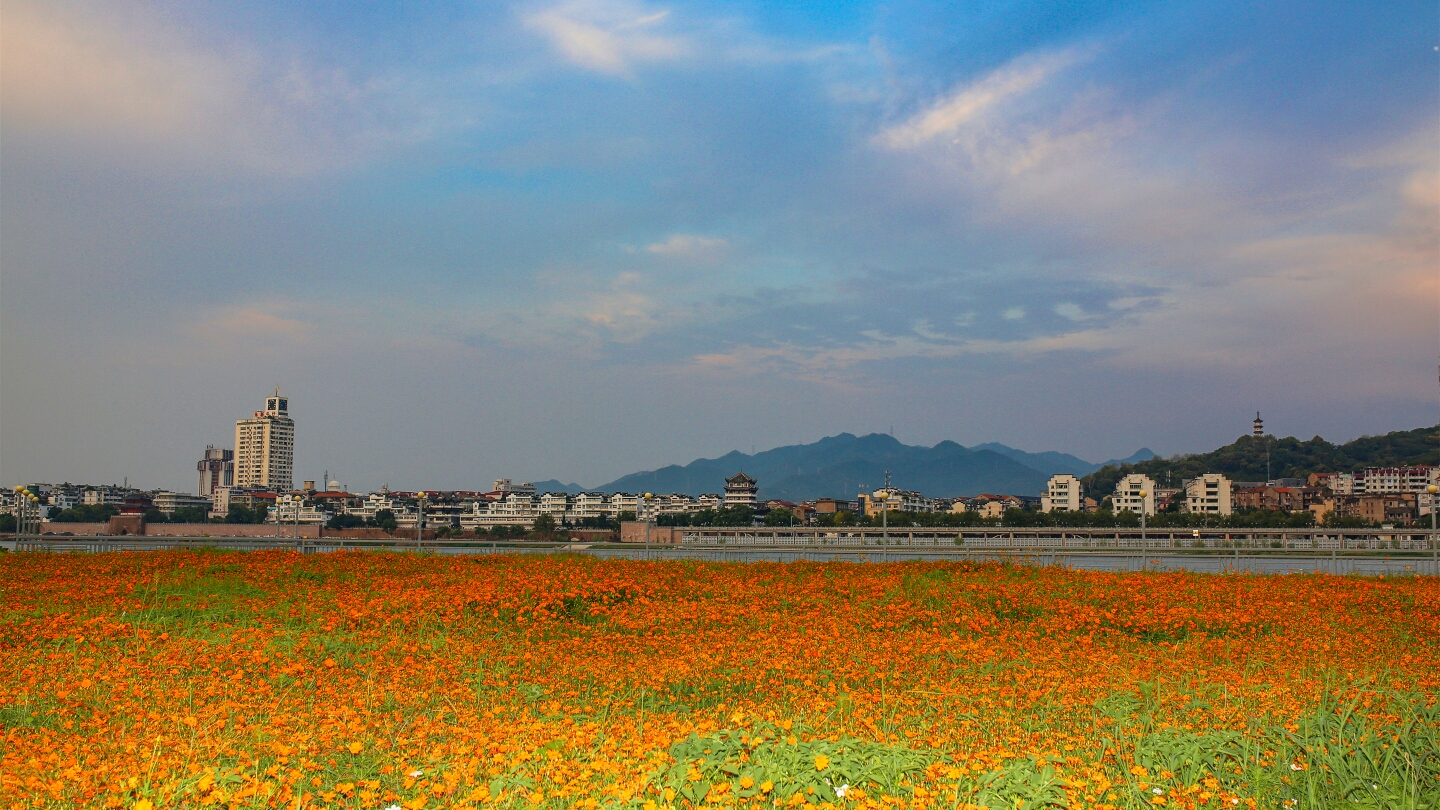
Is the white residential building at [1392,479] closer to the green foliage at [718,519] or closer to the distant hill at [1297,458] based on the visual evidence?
the distant hill at [1297,458]

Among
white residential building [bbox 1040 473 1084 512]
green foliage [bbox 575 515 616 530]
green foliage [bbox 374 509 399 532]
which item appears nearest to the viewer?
green foliage [bbox 374 509 399 532]

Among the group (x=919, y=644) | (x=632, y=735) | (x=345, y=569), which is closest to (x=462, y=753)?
(x=632, y=735)

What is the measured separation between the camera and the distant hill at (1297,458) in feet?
468

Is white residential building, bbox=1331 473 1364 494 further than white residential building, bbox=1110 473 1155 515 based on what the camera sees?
No

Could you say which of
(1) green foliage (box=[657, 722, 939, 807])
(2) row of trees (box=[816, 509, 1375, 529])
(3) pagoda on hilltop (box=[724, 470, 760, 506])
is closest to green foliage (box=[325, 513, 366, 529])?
(3) pagoda on hilltop (box=[724, 470, 760, 506])

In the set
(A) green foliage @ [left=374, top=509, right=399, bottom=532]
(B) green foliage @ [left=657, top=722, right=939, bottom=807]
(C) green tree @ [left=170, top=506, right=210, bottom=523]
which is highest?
(B) green foliage @ [left=657, top=722, right=939, bottom=807]

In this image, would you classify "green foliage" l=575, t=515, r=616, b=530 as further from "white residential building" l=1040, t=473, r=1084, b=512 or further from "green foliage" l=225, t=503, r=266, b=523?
"white residential building" l=1040, t=473, r=1084, b=512

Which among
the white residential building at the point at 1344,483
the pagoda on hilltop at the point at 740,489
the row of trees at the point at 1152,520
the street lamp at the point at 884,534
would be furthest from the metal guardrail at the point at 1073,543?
the pagoda on hilltop at the point at 740,489

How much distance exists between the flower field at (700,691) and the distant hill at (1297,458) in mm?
156467

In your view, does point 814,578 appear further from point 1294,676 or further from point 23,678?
point 23,678

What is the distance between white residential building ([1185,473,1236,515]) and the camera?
127m

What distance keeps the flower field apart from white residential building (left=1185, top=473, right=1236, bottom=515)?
5041 inches

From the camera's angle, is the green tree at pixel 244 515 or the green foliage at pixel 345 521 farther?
the green foliage at pixel 345 521

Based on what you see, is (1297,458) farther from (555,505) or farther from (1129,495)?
(555,505)
